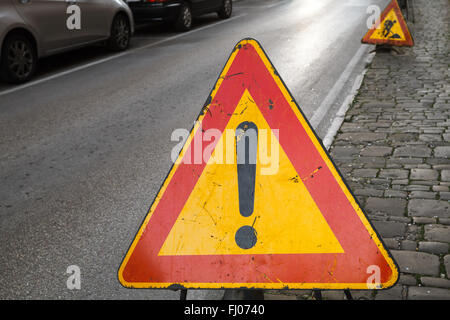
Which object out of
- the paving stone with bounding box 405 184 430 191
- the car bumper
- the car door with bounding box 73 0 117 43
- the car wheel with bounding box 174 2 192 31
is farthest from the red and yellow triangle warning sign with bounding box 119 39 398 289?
the car wheel with bounding box 174 2 192 31

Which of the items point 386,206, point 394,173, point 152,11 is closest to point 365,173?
point 394,173

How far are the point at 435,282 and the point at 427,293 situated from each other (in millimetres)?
144

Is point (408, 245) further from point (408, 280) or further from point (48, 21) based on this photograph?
point (48, 21)

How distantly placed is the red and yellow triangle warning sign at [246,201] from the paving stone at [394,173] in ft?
8.91

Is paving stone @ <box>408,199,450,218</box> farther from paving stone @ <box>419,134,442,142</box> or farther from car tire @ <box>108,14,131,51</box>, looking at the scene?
car tire @ <box>108,14,131,51</box>

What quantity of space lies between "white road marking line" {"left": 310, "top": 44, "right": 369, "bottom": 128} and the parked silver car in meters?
5.13

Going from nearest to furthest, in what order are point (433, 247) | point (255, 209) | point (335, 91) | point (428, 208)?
1. point (255, 209)
2. point (433, 247)
3. point (428, 208)
4. point (335, 91)

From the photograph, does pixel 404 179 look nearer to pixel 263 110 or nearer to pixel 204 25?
pixel 263 110

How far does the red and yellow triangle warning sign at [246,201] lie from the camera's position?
2244 mm

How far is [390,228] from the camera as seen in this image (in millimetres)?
3807

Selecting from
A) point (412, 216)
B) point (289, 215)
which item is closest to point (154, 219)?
point (289, 215)

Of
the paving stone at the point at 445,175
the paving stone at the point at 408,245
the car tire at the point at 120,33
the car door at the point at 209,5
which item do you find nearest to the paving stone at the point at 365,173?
the paving stone at the point at 445,175

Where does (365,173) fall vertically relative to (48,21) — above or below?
below

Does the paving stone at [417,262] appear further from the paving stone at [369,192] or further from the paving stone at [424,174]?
the paving stone at [424,174]
